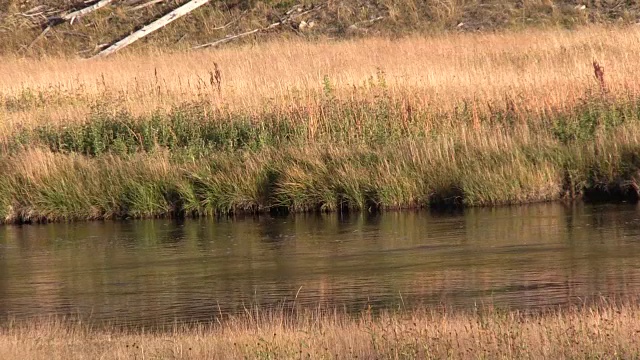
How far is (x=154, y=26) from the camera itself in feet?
109

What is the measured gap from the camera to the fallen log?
3198 centimetres

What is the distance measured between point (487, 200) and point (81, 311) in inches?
259

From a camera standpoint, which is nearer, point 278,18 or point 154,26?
point 154,26

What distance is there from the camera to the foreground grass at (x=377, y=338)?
7.75m

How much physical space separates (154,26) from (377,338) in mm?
25952

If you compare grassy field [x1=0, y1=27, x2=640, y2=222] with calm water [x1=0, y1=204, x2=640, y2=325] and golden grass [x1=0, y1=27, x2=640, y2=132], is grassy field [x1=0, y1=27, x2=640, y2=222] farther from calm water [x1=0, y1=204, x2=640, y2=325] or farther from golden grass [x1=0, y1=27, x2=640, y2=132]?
calm water [x1=0, y1=204, x2=640, y2=325]

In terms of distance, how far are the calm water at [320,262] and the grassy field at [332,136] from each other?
538 millimetres

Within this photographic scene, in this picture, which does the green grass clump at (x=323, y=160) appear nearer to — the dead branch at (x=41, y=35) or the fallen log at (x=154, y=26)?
the fallen log at (x=154, y=26)

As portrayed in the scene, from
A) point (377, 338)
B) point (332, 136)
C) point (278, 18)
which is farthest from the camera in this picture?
point (278, 18)

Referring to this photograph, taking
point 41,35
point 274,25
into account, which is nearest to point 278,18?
point 274,25

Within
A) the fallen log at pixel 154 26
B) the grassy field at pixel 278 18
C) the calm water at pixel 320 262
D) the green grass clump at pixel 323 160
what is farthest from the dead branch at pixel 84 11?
the calm water at pixel 320 262

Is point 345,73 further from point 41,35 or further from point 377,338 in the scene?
point 377,338

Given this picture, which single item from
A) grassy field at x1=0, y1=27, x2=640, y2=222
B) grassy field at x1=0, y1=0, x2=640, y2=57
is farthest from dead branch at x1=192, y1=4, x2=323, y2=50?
grassy field at x1=0, y1=27, x2=640, y2=222

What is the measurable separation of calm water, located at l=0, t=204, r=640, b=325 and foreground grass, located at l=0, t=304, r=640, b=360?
103 centimetres
